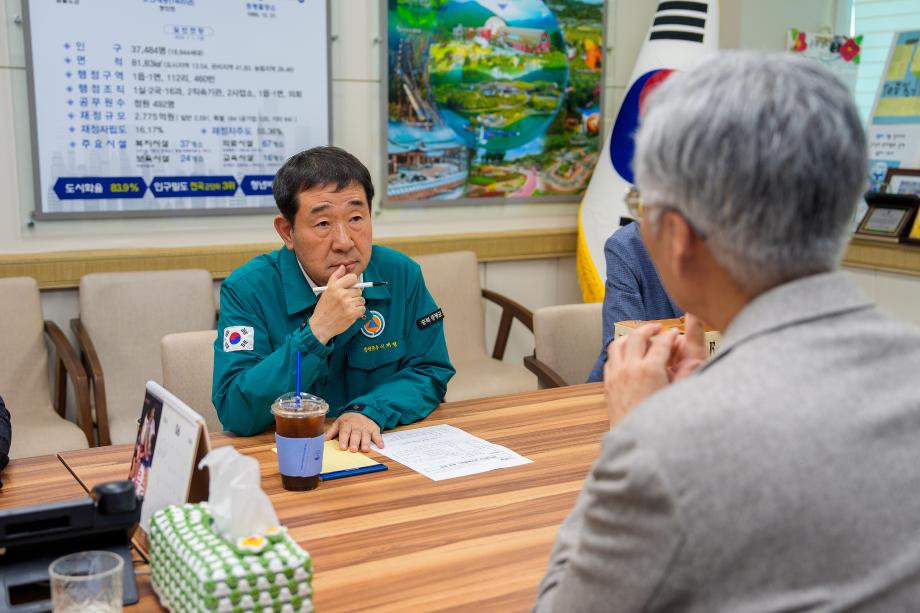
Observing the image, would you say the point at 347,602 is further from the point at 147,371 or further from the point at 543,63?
the point at 543,63

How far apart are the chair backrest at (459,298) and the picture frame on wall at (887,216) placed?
181cm

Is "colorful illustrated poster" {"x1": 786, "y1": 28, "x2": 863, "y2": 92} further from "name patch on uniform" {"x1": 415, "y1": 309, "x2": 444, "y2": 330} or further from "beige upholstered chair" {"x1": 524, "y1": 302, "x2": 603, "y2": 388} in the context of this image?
"name patch on uniform" {"x1": 415, "y1": 309, "x2": 444, "y2": 330}

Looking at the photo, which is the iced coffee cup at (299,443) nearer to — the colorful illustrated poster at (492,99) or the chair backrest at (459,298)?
the chair backrest at (459,298)

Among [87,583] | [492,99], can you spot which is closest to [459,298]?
[492,99]

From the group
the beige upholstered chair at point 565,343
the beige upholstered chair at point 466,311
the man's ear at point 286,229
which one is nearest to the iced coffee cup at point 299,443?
the man's ear at point 286,229

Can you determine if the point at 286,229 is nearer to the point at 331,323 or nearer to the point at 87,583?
the point at 331,323

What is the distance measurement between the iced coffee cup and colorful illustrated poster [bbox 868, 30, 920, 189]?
134 inches

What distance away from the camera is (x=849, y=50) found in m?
4.64

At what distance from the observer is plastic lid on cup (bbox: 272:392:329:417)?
170 cm

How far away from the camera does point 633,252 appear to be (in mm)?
2773

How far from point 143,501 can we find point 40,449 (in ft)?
5.57

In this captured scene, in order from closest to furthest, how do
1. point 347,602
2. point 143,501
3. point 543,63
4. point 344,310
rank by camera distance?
1. point 347,602
2. point 143,501
3. point 344,310
4. point 543,63

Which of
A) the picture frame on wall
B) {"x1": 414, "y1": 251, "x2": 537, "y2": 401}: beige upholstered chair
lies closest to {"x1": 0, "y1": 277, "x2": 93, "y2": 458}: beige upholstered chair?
{"x1": 414, "y1": 251, "x2": 537, "y2": 401}: beige upholstered chair

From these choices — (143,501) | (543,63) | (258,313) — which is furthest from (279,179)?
(543,63)
